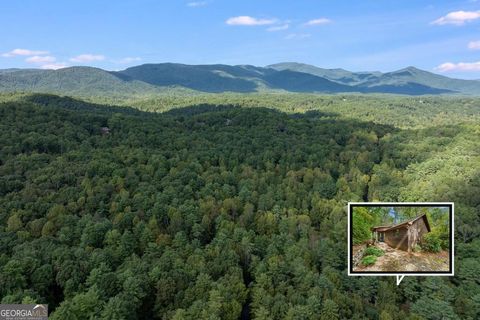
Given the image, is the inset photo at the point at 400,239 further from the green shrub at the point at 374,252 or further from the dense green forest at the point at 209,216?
the dense green forest at the point at 209,216

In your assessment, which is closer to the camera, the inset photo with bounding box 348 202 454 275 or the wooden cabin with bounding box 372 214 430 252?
the inset photo with bounding box 348 202 454 275

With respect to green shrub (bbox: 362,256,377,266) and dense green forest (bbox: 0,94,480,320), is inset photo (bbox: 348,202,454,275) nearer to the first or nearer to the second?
green shrub (bbox: 362,256,377,266)

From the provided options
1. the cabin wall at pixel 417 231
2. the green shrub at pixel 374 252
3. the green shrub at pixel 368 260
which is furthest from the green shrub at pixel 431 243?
the green shrub at pixel 368 260

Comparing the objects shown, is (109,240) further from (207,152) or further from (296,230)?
(207,152)

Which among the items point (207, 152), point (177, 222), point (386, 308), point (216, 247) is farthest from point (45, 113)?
point (386, 308)

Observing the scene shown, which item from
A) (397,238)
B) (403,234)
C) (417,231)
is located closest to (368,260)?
(397,238)

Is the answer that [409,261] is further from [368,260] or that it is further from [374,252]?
[368,260]

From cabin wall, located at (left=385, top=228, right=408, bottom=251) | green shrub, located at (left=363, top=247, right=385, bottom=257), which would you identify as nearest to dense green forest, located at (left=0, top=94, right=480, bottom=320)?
cabin wall, located at (left=385, top=228, right=408, bottom=251)
